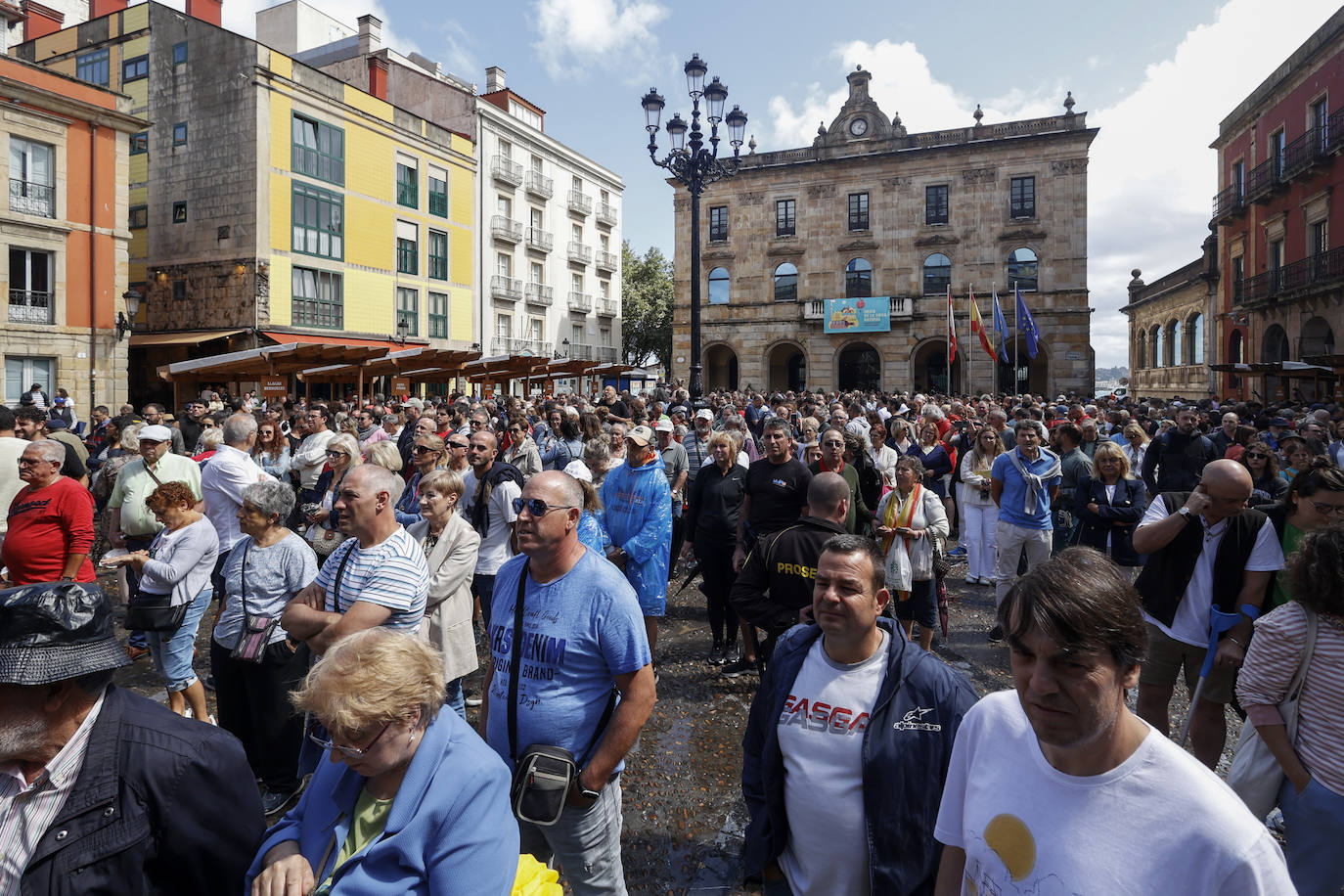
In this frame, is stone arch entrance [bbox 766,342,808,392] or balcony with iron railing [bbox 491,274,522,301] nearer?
balcony with iron railing [bbox 491,274,522,301]

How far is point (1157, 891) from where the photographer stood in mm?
1312

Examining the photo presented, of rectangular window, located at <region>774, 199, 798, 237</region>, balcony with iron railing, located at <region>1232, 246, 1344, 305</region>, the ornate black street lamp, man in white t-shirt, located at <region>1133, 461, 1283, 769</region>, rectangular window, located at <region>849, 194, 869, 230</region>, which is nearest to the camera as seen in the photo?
man in white t-shirt, located at <region>1133, 461, 1283, 769</region>

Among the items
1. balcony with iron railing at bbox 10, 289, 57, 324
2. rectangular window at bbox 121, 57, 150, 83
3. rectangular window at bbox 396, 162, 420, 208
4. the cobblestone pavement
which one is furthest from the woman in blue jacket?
rectangular window at bbox 121, 57, 150, 83

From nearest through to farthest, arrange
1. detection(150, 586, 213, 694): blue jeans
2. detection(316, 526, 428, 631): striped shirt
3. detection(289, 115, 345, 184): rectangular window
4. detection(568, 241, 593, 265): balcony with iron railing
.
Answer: detection(316, 526, 428, 631): striped shirt < detection(150, 586, 213, 694): blue jeans < detection(289, 115, 345, 184): rectangular window < detection(568, 241, 593, 265): balcony with iron railing

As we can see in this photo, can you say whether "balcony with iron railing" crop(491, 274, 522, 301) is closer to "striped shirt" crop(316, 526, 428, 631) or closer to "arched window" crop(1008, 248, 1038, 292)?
"arched window" crop(1008, 248, 1038, 292)

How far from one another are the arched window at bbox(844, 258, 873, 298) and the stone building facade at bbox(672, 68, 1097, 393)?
2.0 inches

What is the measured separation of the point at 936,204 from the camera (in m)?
35.5

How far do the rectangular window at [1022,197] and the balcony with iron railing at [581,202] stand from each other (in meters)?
20.2

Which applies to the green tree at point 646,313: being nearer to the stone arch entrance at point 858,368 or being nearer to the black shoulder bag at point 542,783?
the stone arch entrance at point 858,368

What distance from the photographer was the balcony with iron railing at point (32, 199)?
60.6 ft

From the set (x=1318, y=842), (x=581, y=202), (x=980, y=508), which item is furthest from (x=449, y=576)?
(x=581, y=202)

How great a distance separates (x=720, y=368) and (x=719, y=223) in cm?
748

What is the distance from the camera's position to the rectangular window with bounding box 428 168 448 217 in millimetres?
29609

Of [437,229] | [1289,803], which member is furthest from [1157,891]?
[437,229]
